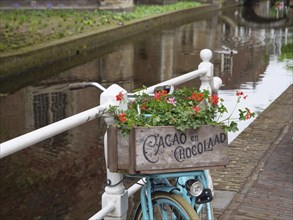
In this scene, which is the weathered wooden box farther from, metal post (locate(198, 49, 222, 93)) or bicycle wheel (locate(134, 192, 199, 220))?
metal post (locate(198, 49, 222, 93))

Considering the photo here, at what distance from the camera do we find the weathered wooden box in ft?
9.95

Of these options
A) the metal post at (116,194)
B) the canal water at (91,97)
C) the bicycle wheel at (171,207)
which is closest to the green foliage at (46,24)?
the canal water at (91,97)

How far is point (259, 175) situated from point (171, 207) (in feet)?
8.08

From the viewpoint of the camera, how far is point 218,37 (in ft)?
79.7

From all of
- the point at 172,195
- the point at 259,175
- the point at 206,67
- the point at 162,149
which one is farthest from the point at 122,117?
the point at 259,175

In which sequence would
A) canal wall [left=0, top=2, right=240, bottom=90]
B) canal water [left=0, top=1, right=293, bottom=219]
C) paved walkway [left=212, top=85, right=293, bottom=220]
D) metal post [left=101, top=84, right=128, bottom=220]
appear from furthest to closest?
1. canal wall [left=0, top=2, right=240, bottom=90]
2. canal water [left=0, top=1, right=293, bottom=219]
3. paved walkway [left=212, top=85, right=293, bottom=220]
4. metal post [left=101, top=84, right=128, bottom=220]

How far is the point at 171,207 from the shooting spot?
3.22 meters

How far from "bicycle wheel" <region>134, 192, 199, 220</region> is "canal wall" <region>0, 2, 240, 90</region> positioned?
33.6 feet

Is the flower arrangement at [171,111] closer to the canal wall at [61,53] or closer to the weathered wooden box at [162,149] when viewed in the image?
the weathered wooden box at [162,149]

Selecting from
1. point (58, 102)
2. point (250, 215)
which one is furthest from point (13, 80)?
point (250, 215)

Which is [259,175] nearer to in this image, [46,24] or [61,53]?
[61,53]

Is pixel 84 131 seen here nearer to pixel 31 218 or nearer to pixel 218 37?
pixel 31 218

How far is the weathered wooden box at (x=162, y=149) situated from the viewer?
303 cm

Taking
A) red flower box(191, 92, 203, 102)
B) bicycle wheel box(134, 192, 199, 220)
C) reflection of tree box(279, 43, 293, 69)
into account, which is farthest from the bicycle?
reflection of tree box(279, 43, 293, 69)
